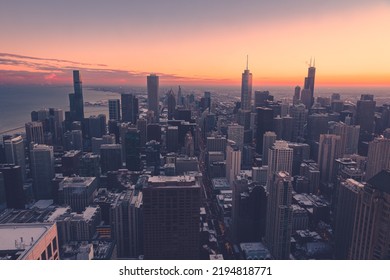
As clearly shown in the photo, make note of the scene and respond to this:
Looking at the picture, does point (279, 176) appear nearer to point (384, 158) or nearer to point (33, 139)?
point (384, 158)

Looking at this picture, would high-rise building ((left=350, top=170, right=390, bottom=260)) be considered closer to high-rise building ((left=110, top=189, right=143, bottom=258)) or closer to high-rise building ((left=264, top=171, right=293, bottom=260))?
high-rise building ((left=264, top=171, right=293, bottom=260))

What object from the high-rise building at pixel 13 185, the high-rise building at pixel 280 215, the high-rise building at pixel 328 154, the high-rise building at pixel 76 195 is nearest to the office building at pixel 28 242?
the high-rise building at pixel 280 215

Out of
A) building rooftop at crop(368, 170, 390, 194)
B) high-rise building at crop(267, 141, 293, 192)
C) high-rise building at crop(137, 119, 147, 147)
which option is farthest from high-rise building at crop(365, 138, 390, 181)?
high-rise building at crop(137, 119, 147, 147)

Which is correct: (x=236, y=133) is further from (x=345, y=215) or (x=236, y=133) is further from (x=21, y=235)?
(x=21, y=235)

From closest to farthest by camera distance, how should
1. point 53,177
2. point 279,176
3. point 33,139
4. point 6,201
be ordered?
point 279,176 < point 6,201 < point 53,177 < point 33,139

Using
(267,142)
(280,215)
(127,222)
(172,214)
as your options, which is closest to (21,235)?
(172,214)
